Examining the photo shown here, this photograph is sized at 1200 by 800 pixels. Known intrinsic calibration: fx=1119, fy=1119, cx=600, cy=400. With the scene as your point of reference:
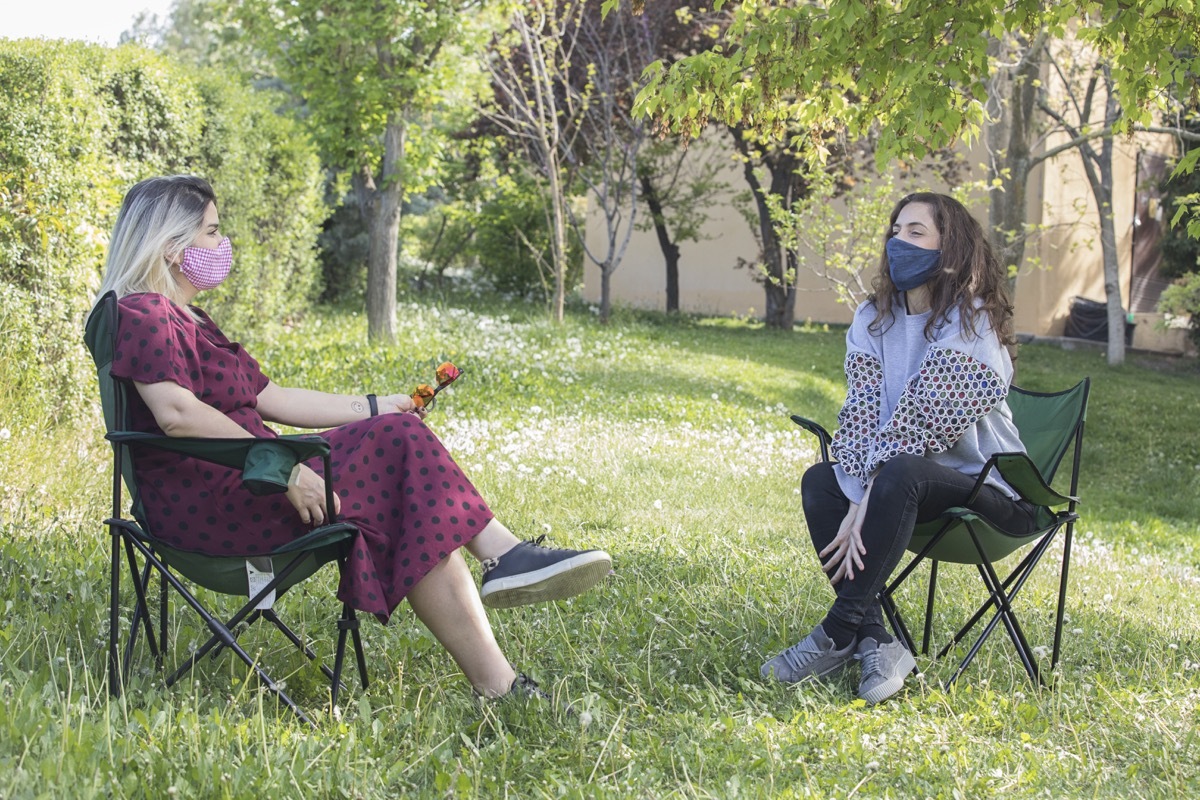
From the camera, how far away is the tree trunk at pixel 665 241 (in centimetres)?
1838

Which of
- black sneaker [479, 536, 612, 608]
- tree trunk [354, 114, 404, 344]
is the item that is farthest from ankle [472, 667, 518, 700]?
tree trunk [354, 114, 404, 344]

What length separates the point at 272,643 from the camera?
10.2ft

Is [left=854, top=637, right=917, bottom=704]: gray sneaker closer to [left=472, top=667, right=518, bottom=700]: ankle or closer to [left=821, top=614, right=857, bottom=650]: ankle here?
[left=821, top=614, right=857, bottom=650]: ankle

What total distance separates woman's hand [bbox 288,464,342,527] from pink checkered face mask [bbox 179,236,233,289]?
0.55 m

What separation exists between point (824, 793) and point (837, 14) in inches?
98.1

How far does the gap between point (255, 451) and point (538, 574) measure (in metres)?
0.72

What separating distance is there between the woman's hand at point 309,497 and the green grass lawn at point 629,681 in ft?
1.34

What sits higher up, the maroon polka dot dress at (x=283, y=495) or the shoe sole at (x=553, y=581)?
the maroon polka dot dress at (x=283, y=495)

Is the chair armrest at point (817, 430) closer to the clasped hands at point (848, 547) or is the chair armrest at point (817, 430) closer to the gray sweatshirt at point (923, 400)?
the gray sweatshirt at point (923, 400)

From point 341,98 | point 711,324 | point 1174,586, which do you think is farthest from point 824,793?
point 711,324

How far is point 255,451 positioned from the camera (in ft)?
7.69

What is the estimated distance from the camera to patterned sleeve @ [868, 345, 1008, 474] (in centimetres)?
309

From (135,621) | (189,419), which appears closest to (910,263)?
(189,419)

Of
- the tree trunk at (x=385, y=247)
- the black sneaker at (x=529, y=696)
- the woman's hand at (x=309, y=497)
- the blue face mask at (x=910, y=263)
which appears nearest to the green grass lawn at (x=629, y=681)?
the black sneaker at (x=529, y=696)
